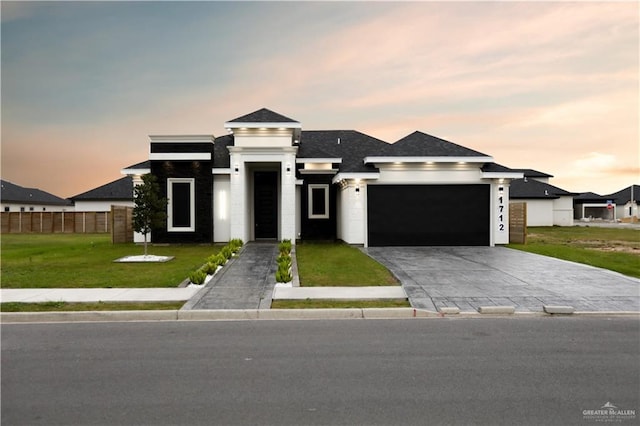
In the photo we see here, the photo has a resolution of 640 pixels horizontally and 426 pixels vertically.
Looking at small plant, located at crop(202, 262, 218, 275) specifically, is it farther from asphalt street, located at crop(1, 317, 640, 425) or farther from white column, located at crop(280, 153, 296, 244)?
white column, located at crop(280, 153, 296, 244)

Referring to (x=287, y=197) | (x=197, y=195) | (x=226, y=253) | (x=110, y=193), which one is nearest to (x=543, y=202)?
(x=287, y=197)

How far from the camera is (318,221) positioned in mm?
24047

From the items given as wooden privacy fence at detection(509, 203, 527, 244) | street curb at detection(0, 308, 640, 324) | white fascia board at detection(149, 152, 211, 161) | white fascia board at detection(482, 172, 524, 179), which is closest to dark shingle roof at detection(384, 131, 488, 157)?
white fascia board at detection(482, 172, 524, 179)

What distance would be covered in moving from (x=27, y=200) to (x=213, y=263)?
169 ft

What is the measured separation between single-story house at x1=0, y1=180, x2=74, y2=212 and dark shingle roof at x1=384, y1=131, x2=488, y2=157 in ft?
160

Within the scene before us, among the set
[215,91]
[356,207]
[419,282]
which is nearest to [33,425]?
[419,282]

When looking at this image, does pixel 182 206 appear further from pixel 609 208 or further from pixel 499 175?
pixel 609 208

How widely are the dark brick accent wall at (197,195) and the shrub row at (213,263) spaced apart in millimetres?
3210

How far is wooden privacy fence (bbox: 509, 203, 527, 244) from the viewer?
899 inches

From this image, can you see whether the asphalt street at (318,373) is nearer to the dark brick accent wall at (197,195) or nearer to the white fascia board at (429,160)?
the white fascia board at (429,160)

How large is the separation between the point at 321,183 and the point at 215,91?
10.1 metres

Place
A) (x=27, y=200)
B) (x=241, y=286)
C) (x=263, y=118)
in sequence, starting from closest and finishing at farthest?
(x=241, y=286) → (x=263, y=118) → (x=27, y=200)

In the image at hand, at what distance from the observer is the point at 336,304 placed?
9102 millimetres

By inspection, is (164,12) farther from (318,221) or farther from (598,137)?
(598,137)
